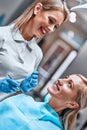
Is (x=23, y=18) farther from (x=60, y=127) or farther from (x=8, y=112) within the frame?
(x=60, y=127)

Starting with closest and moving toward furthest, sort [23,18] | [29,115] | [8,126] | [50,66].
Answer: [8,126] → [29,115] → [23,18] → [50,66]

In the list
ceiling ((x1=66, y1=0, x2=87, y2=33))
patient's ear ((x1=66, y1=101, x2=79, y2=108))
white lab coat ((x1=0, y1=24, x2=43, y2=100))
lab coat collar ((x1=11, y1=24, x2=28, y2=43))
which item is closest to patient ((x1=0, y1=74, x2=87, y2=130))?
patient's ear ((x1=66, y1=101, x2=79, y2=108))

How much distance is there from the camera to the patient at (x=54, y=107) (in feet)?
5.59

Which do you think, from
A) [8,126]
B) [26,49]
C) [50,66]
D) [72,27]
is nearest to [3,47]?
[26,49]


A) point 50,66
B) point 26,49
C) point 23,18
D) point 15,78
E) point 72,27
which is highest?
point 23,18

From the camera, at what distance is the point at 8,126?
162 centimetres

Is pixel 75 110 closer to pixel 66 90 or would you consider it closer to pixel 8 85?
pixel 66 90

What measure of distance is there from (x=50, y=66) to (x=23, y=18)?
4.80 feet

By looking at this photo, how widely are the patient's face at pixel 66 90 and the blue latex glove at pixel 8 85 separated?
237 mm

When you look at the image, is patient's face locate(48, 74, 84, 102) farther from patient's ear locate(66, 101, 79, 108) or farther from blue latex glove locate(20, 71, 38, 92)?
blue latex glove locate(20, 71, 38, 92)

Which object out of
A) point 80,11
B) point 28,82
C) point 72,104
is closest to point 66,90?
point 72,104

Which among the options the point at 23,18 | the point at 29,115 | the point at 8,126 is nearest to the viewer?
the point at 8,126

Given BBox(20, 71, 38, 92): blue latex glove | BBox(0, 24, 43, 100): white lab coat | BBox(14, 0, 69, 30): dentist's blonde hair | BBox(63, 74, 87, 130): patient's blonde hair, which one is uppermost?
BBox(14, 0, 69, 30): dentist's blonde hair

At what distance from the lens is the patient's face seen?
183 cm
